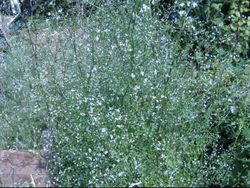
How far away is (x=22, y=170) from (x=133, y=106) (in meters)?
0.76

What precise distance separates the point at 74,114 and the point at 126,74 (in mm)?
500

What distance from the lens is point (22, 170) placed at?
3.09 m

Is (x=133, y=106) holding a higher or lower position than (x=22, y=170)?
higher

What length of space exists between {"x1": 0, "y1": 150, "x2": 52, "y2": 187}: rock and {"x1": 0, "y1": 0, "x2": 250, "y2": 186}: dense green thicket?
86 mm

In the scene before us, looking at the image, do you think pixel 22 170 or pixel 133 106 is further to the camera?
pixel 133 106

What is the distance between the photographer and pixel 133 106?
334 cm

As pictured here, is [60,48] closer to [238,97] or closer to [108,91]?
[108,91]

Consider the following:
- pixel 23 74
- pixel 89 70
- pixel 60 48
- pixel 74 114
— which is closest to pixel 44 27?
pixel 60 48

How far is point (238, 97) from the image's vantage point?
377 centimetres

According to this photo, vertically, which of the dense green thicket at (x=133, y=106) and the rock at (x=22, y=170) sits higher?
the dense green thicket at (x=133, y=106)

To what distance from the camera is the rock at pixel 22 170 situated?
289 centimetres

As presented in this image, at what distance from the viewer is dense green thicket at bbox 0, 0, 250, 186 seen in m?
2.95

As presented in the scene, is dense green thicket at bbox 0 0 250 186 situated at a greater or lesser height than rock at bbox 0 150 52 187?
greater

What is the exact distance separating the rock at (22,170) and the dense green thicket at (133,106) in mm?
86
